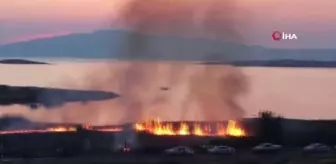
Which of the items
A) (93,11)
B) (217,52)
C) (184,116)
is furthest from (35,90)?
(217,52)

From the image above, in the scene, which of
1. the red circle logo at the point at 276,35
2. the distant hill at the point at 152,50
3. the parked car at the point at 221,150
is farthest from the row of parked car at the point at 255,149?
the red circle logo at the point at 276,35

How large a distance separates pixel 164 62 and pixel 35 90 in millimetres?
631

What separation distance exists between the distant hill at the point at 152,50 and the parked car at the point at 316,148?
1.34 feet

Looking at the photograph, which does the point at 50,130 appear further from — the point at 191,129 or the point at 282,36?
the point at 282,36

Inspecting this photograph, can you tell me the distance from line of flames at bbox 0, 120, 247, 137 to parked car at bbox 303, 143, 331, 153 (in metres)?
0.32

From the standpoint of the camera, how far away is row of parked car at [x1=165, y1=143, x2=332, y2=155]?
104 inches

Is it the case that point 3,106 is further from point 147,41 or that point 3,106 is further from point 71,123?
point 147,41

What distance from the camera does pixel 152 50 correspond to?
105 inches

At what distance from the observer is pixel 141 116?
2664 mm

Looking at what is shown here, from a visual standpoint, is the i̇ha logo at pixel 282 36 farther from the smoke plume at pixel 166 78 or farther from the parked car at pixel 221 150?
the parked car at pixel 221 150

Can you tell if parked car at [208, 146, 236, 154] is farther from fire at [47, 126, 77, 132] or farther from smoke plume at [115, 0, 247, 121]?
fire at [47, 126, 77, 132]

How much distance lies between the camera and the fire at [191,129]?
8.68 feet

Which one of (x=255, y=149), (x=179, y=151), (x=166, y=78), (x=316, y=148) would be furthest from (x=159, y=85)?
(x=316, y=148)

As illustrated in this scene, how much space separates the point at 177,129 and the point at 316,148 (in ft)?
2.29
